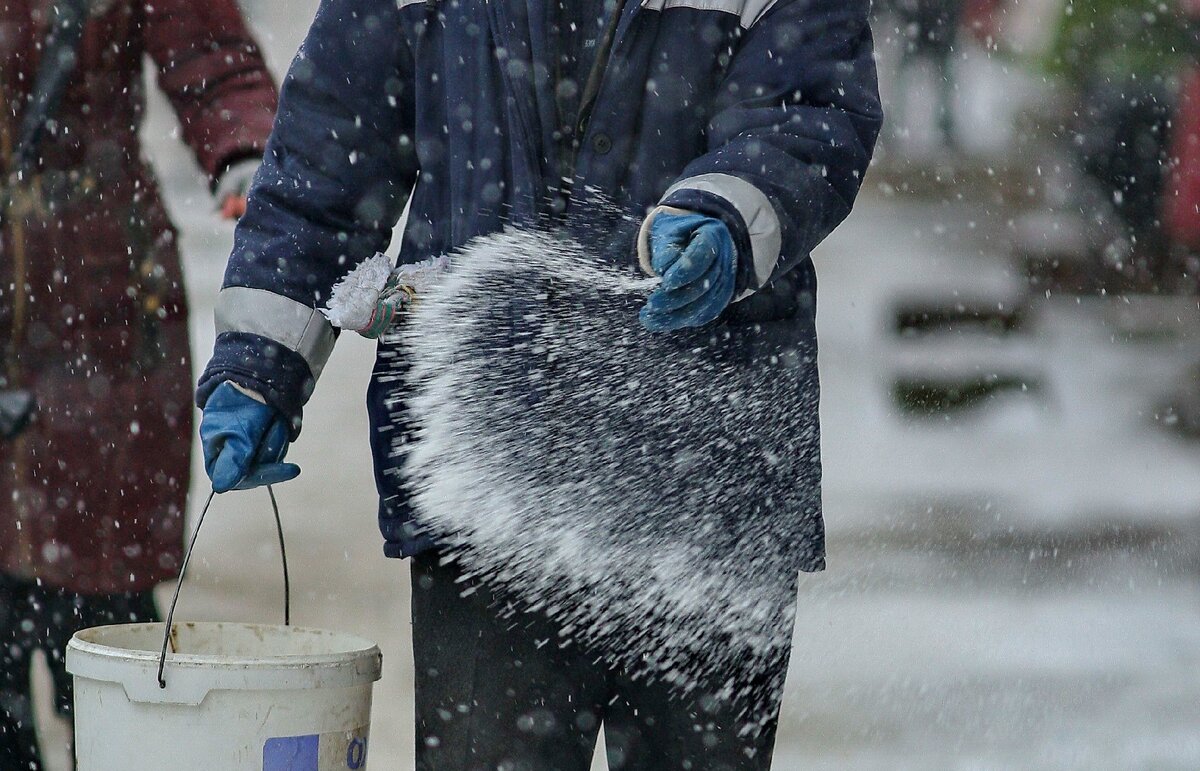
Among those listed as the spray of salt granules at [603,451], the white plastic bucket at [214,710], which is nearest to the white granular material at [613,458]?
the spray of salt granules at [603,451]

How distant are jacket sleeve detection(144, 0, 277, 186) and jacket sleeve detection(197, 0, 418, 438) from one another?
78 cm

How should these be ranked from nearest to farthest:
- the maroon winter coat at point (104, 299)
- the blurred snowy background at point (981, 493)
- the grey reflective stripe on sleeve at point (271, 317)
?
1. the grey reflective stripe on sleeve at point (271, 317)
2. the maroon winter coat at point (104, 299)
3. the blurred snowy background at point (981, 493)

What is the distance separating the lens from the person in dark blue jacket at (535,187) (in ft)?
6.31

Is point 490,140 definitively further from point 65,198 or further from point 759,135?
point 65,198

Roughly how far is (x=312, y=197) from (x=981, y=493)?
4513mm

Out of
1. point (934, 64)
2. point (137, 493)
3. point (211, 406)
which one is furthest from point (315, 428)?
point (934, 64)

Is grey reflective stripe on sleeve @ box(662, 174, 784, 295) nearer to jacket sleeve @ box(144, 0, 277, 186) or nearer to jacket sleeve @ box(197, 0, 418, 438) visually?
jacket sleeve @ box(197, 0, 418, 438)

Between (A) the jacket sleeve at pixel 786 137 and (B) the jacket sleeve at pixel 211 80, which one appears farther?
(B) the jacket sleeve at pixel 211 80

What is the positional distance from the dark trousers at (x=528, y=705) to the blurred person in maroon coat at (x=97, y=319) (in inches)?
38.9

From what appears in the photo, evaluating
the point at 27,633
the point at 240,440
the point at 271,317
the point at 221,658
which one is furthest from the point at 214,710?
the point at 27,633

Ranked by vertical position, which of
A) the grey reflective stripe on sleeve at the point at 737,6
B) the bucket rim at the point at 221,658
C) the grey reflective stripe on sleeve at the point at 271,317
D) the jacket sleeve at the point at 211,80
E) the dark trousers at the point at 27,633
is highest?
the jacket sleeve at the point at 211,80

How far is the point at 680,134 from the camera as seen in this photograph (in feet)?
6.50

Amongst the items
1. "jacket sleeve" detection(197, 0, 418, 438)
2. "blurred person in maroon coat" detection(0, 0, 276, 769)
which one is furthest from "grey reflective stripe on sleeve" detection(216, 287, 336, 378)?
"blurred person in maroon coat" detection(0, 0, 276, 769)

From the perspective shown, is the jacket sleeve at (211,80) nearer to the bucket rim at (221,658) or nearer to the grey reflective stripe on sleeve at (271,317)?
the grey reflective stripe on sleeve at (271,317)
